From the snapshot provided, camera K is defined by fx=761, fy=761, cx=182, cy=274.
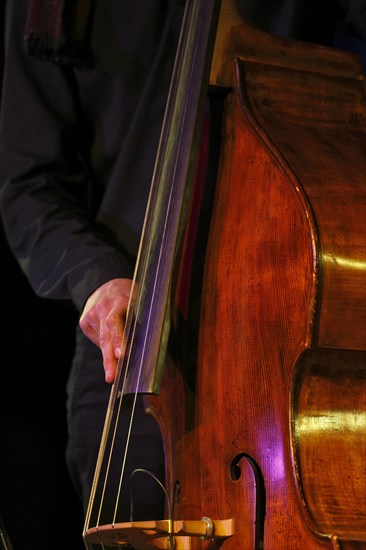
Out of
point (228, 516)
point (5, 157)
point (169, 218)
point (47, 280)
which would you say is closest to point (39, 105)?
point (5, 157)

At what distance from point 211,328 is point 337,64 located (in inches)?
12.7

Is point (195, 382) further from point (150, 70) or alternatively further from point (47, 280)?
point (150, 70)

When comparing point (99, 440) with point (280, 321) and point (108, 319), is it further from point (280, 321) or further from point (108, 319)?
point (280, 321)

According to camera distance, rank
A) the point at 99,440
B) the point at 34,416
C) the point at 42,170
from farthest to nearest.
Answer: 1. the point at 34,416
2. the point at 42,170
3. the point at 99,440

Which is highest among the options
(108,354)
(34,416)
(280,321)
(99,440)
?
(280,321)

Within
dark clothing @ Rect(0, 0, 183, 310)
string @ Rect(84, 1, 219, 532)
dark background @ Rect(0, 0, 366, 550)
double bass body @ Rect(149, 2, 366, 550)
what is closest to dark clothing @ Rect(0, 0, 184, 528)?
dark clothing @ Rect(0, 0, 183, 310)

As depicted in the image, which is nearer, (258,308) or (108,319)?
(258,308)

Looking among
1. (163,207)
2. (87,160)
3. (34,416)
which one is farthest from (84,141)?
(34,416)

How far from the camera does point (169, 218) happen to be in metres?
0.84

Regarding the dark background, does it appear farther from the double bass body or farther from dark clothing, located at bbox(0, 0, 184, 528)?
the double bass body

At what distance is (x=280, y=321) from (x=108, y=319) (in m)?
0.27

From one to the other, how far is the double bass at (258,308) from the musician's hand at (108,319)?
0.08ft

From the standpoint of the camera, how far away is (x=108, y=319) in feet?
2.87

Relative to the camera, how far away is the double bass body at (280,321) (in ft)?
2.04
